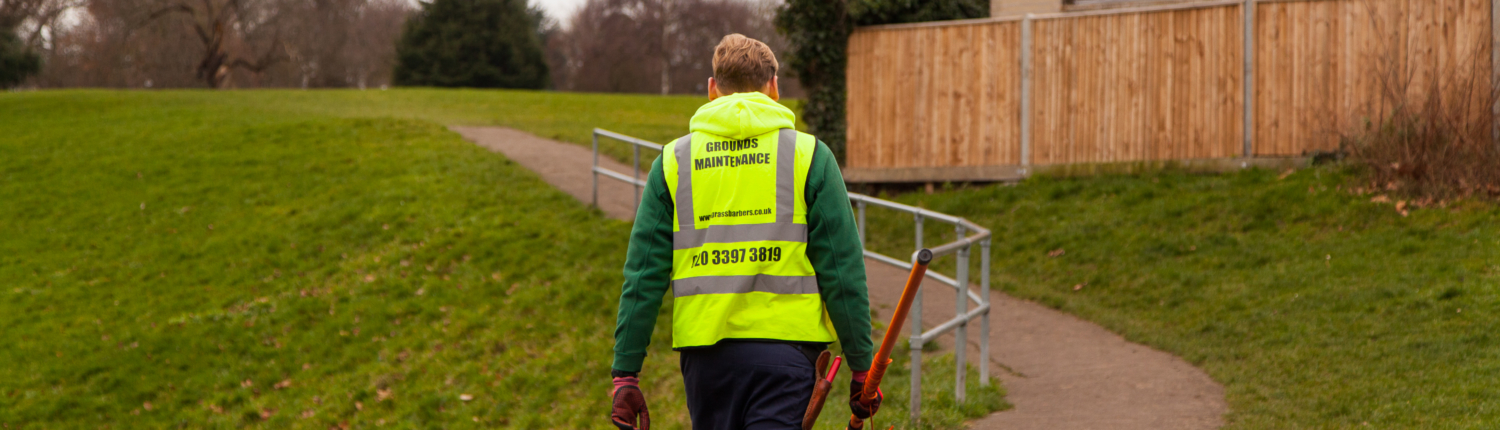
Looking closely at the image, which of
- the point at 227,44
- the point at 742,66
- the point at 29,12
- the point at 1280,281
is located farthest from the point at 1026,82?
the point at 227,44

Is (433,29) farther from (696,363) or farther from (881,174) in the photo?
(696,363)

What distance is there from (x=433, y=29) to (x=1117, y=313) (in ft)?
115

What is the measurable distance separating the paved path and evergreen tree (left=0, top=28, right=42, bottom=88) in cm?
2578

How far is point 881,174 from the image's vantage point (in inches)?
477

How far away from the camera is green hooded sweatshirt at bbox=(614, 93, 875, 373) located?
256 cm

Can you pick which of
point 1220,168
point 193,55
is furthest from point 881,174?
point 193,55

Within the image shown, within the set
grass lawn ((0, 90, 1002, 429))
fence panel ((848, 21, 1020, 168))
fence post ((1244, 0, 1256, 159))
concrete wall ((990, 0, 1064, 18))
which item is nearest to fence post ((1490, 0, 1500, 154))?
fence post ((1244, 0, 1256, 159))

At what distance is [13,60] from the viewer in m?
26.5

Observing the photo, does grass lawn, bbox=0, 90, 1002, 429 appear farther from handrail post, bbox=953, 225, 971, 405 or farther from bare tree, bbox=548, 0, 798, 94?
bare tree, bbox=548, 0, 798, 94

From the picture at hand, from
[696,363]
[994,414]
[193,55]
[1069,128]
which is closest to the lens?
[696,363]

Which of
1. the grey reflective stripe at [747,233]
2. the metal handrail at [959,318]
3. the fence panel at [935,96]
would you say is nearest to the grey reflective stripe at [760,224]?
the grey reflective stripe at [747,233]

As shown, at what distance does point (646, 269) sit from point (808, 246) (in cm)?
41

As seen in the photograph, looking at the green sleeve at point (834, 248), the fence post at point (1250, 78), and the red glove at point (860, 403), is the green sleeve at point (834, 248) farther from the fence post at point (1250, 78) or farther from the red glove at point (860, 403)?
the fence post at point (1250, 78)

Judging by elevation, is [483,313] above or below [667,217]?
below
